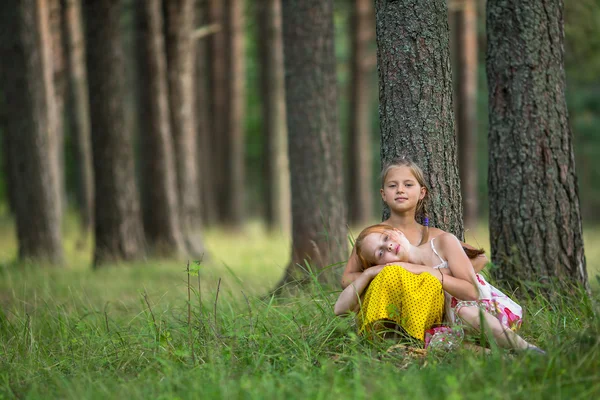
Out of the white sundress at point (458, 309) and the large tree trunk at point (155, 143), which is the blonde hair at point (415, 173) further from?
the large tree trunk at point (155, 143)

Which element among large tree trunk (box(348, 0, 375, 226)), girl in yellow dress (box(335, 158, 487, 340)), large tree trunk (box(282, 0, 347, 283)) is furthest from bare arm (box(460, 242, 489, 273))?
large tree trunk (box(348, 0, 375, 226))

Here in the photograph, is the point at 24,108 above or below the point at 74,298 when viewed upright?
above

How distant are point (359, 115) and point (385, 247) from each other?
42.1 feet

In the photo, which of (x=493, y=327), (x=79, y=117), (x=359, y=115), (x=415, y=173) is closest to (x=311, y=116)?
(x=415, y=173)

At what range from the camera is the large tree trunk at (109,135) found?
9.58m

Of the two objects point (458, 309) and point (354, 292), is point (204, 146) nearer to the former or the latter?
point (354, 292)

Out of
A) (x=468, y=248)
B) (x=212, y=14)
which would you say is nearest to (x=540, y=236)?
(x=468, y=248)

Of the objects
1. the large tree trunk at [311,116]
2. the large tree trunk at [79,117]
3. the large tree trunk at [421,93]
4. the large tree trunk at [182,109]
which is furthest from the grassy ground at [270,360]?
the large tree trunk at [79,117]

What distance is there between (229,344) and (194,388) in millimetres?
819

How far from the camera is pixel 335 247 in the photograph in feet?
22.2

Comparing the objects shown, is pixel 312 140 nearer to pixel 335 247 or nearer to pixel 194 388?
pixel 335 247

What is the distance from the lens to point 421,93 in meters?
Result: 4.45

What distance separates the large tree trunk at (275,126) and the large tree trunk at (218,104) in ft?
7.32

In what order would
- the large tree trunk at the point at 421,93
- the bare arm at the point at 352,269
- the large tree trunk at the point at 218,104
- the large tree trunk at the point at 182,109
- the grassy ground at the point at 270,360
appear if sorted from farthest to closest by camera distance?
the large tree trunk at the point at 218,104
the large tree trunk at the point at 182,109
the large tree trunk at the point at 421,93
the bare arm at the point at 352,269
the grassy ground at the point at 270,360
